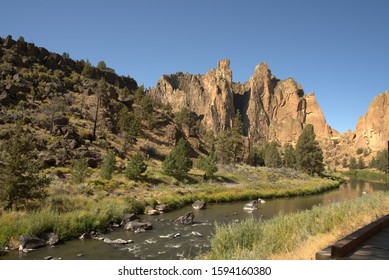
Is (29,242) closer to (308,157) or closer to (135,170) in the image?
(135,170)

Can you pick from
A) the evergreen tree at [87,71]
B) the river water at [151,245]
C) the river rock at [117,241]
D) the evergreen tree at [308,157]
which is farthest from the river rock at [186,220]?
the evergreen tree at [87,71]

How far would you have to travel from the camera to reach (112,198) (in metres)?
28.9

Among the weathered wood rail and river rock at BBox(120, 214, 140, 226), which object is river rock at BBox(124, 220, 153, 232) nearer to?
river rock at BBox(120, 214, 140, 226)

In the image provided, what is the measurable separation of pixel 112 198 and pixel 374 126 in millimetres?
181056

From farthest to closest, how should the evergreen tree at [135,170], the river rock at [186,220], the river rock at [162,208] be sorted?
the evergreen tree at [135,170] → the river rock at [162,208] → the river rock at [186,220]

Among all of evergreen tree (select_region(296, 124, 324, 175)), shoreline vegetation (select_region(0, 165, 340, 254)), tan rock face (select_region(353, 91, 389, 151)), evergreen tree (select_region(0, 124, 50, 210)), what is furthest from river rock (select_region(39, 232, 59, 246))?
tan rock face (select_region(353, 91, 389, 151))

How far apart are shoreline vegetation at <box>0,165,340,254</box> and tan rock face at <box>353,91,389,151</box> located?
423 ft

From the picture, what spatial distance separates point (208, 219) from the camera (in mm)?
26438

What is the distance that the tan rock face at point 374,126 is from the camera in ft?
555

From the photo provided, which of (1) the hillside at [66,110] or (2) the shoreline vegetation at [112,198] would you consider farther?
(1) the hillside at [66,110]

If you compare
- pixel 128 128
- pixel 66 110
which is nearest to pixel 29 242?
pixel 128 128

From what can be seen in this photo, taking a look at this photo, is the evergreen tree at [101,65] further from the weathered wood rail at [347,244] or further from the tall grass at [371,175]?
the weathered wood rail at [347,244]

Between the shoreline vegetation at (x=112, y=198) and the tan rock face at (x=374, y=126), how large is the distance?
129m

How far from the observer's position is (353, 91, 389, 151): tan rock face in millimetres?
169012
